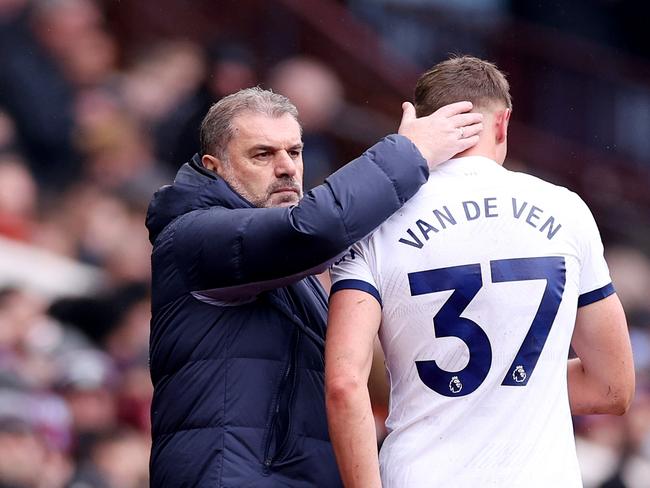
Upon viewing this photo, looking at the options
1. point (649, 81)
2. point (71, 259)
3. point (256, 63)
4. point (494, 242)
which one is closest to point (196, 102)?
point (256, 63)

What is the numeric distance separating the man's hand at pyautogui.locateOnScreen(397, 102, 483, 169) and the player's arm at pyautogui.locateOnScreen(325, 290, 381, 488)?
38 centimetres

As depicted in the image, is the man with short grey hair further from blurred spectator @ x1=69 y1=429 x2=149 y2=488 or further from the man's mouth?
blurred spectator @ x1=69 y1=429 x2=149 y2=488

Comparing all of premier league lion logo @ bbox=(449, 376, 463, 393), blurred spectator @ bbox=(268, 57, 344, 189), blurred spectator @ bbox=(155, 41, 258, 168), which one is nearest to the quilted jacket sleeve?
premier league lion logo @ bbox=(449, 376, 463, 393)

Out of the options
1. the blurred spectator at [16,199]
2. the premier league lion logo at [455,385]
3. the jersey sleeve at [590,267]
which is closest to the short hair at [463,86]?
the jersey sleeve at [590,267]

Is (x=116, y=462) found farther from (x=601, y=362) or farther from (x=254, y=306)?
(x=601, y=362)

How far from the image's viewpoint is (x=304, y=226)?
99.6 inches

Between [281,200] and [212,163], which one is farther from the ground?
[212,163]

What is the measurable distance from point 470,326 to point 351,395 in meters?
0.29

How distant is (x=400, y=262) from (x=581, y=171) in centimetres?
437

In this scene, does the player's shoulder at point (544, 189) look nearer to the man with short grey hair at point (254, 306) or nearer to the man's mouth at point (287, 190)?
the man with short grey hair at point (254, 306)

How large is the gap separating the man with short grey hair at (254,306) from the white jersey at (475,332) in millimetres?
100

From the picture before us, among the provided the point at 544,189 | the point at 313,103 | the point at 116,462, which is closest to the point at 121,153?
the point at 313,103

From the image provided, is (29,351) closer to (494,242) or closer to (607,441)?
(494,242)

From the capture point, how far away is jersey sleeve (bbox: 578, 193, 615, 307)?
265 cm
